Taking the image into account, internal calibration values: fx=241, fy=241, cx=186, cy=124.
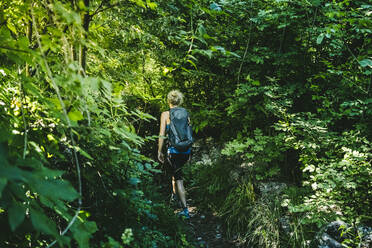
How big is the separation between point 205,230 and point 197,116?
7.20 feet

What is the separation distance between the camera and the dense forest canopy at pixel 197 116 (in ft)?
4.27

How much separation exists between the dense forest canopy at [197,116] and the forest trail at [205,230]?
6.4 inches

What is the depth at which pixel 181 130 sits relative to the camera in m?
3.75

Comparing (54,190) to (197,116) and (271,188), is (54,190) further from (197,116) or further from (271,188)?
(197,116)

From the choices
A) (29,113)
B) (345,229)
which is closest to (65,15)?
(29,113)

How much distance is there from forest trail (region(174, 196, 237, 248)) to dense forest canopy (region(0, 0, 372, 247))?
163 mm

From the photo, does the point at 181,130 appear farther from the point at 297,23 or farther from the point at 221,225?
the point at 297,23

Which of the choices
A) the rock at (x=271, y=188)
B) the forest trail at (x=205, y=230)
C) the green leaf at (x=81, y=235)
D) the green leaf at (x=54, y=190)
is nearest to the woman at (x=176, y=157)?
the forest trail at (x=205, y=230)

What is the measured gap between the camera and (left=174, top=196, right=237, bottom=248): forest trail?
3.44 metres

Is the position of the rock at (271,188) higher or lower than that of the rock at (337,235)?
higher

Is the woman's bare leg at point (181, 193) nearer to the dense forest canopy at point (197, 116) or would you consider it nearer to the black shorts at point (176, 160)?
the black shorts at point (176, 160)

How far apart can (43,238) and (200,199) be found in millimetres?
3362

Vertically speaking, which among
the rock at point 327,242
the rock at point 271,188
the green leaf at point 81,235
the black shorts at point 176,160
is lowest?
the rock at point 327,242

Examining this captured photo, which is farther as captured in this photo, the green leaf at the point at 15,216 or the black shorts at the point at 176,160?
the black shorts at the point at 176,160
